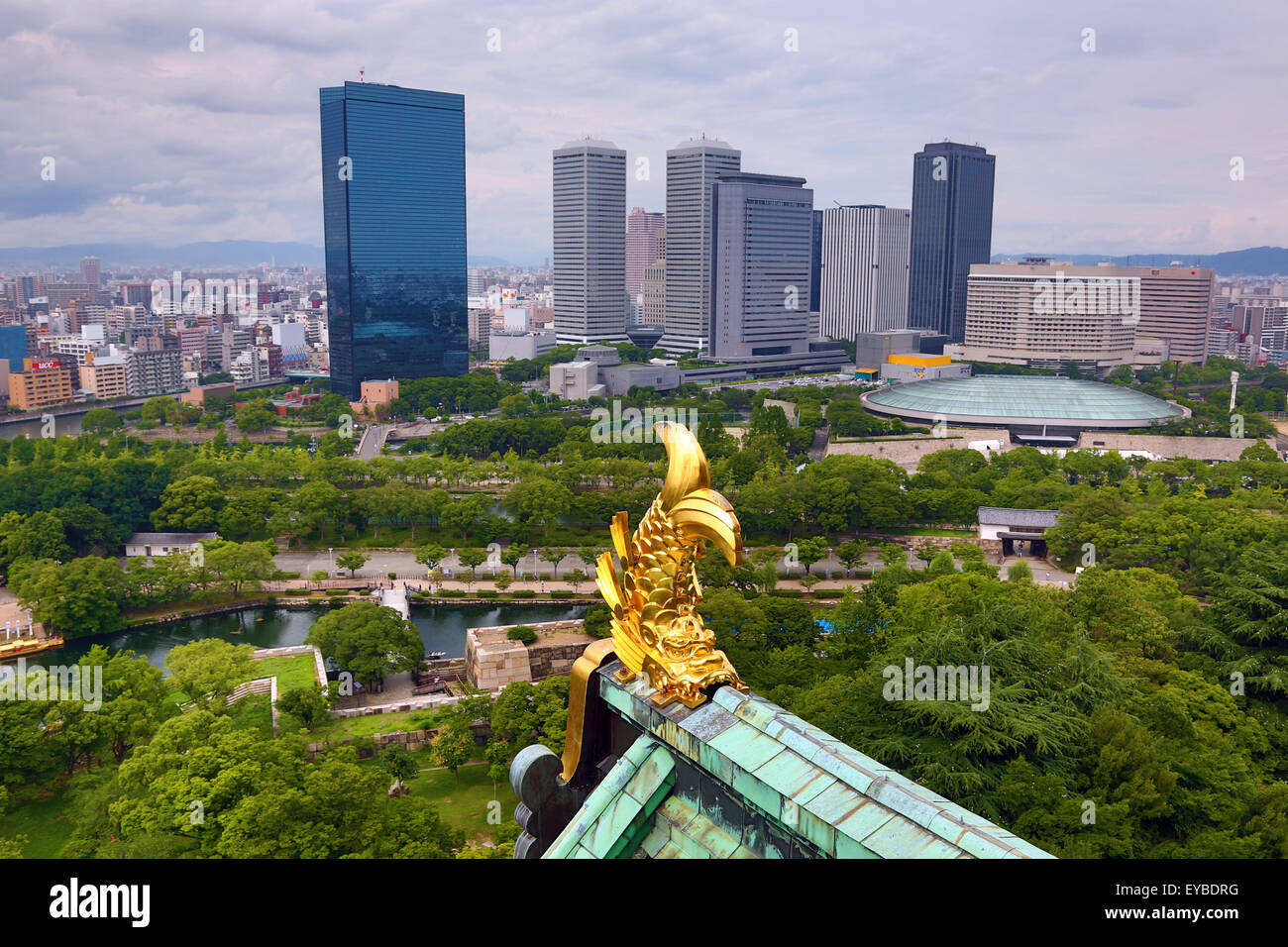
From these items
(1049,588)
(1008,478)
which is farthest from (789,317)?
(1049,588)

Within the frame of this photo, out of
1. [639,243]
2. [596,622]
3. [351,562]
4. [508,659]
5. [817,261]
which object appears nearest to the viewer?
[508,659]

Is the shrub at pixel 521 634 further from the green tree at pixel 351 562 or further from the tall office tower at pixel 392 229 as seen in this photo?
the tall office tower at pixel 392 229

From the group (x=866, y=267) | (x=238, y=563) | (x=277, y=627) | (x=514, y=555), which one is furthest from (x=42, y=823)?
(x=866, y=267)

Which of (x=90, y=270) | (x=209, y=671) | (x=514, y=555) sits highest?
(x=90, y=270)

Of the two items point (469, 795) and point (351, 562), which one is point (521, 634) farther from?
point (351, 562)

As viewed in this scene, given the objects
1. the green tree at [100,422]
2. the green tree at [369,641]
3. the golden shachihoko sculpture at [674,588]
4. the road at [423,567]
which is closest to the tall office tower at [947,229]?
the road at [423,567]

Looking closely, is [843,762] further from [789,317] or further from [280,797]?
[789,317]

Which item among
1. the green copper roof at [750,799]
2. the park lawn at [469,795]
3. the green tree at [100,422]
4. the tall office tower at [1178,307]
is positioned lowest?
the park lawn at [469,795]
